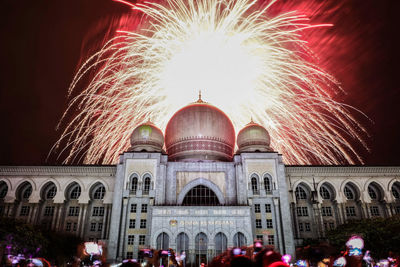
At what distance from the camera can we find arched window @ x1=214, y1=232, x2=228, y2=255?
28.1 m

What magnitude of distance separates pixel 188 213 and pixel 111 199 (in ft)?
37.6

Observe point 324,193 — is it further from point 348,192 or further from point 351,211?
point 351,211

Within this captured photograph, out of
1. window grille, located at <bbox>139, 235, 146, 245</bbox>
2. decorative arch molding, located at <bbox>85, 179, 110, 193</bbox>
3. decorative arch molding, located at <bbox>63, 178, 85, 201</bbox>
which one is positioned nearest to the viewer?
window grille, located at <bbox>139, 235, 146, 245</bbox>

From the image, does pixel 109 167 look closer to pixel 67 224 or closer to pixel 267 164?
pixel 67 224

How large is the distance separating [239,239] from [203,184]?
25.9ft

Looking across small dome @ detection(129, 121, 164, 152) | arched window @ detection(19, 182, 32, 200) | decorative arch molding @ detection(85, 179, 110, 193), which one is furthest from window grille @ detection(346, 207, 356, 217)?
arched window @ detection(19, 182, 32, 200)

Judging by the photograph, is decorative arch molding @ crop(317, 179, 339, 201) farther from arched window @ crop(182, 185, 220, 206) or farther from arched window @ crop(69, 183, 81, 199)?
arched window @ crop(69, 183, 81, 199)

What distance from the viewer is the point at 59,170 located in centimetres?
3622

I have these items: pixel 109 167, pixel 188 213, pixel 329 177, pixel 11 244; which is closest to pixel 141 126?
pixel 109 167

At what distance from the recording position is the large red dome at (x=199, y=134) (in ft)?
122

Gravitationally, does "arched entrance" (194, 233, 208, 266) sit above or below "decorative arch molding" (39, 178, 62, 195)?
below

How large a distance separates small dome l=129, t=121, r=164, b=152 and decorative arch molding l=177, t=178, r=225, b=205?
715 centimetres

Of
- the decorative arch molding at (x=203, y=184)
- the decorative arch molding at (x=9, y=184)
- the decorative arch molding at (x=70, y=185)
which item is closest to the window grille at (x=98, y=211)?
the decorative arch molding at (x=70, y=185)

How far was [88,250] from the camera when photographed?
9.41m
